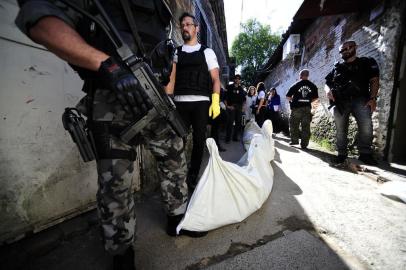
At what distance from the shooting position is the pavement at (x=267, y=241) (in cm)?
114

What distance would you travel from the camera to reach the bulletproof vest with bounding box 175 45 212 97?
2.07 m

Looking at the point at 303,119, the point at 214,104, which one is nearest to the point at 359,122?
the point at 303,119

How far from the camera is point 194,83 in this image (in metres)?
2.07

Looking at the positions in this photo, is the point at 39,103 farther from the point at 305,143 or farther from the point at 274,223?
the point at 305,143

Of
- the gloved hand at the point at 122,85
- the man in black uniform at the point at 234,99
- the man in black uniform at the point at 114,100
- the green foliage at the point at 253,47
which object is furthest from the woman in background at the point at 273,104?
the green foliage at the point at 253,47

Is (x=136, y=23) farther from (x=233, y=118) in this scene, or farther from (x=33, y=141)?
(x=233, y=118)

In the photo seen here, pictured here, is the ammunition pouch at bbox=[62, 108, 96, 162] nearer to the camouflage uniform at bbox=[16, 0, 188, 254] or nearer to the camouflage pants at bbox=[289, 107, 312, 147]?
the camouflage uniform at bbox=[16, 0, 188, 254]

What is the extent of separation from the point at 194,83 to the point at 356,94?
2337mm

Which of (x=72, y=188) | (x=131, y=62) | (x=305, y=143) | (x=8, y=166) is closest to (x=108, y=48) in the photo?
(x=131, y=62)

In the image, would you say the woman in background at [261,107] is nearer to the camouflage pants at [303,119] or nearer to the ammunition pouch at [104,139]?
the camouflage pants at [303,119]

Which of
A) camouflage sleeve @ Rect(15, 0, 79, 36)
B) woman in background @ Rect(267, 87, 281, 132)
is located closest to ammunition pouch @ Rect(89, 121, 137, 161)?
camouflage sleeve @ Rect(15, 0, 79, 36)

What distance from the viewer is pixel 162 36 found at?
1.22 metres

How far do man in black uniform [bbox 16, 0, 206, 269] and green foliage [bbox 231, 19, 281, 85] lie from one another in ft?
79.0

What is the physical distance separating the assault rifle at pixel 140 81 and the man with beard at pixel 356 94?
→ 282 cm
